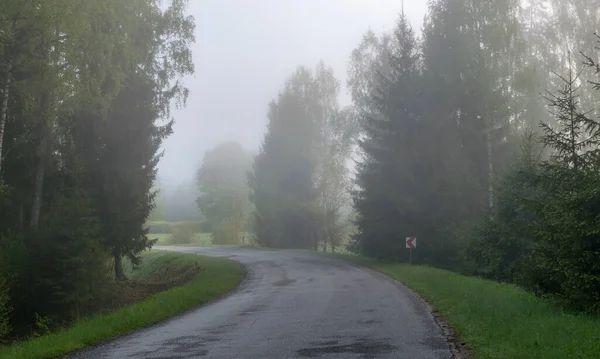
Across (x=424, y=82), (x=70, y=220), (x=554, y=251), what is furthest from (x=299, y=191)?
(x=554, y=251)

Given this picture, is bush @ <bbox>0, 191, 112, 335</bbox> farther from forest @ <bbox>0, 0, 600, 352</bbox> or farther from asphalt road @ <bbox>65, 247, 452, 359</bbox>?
asphalt road @ <bbox>65, 247, 452, 359</bbox>

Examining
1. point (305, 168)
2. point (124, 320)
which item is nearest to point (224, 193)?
point (305, 168)

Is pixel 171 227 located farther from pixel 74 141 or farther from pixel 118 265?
pixel 74 141

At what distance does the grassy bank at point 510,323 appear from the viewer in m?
8.48

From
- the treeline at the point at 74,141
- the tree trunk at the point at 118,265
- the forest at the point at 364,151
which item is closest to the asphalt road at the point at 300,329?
the forest at the point at 364,151

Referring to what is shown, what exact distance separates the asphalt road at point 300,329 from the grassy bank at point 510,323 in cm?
62

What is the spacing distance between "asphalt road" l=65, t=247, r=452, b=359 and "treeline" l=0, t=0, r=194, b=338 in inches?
204

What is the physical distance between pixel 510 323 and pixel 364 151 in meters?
23.4

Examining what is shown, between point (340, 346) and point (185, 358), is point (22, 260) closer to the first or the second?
point (185, 358)

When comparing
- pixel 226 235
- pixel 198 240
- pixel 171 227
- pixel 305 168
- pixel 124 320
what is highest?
pixel 305 168

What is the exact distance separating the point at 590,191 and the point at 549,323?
286cm

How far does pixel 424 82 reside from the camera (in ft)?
108

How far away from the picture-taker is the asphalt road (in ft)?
31.6

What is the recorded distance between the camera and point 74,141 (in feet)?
85.7
